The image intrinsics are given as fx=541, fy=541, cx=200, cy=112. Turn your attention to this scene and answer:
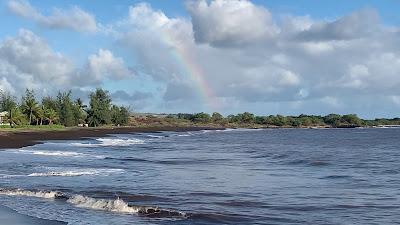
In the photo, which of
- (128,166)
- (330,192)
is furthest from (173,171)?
(330,192)

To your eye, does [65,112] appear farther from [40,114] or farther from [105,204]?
[105,204]

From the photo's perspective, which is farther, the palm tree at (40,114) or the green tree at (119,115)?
the green tree at (119,115)

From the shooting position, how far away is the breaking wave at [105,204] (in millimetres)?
16625

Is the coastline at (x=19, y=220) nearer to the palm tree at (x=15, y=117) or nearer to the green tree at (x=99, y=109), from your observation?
the palm tree at (x=15, y=117)

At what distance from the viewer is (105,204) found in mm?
17844

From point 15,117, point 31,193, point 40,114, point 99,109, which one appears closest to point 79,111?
point 99,109

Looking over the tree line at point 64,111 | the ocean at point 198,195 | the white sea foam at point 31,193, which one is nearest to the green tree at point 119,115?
the tree line at point 64,111

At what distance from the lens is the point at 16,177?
2583 centimetres

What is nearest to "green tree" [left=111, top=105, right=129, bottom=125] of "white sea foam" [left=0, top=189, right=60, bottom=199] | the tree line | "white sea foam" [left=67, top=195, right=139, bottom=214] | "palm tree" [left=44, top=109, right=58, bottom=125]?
the tree line

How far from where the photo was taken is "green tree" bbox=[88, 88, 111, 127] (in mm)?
154875

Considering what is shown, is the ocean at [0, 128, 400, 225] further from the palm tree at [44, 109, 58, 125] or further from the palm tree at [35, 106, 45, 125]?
the palm tree at [44, 109, 58, 125]

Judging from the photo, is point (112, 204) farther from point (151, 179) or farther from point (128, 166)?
point (128, 166)

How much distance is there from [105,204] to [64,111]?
398ft

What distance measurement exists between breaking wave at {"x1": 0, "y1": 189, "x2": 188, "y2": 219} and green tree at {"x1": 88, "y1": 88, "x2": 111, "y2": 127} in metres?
136
